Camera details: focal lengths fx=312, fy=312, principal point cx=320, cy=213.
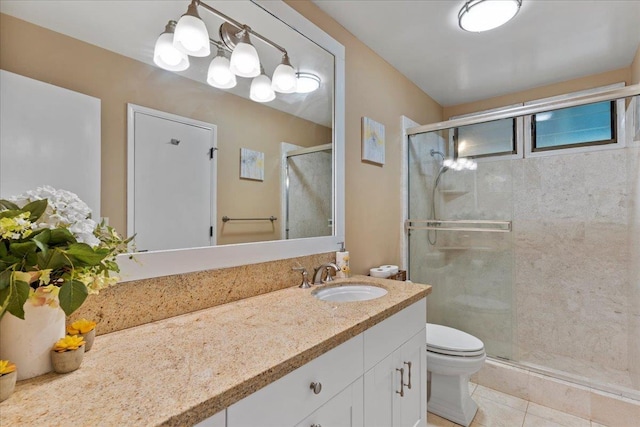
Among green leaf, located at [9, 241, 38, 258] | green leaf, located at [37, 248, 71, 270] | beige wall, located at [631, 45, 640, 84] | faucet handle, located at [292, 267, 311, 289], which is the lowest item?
faucet handle, located at [292, 267, 311, 289]

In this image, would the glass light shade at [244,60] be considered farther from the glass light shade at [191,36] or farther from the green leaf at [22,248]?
the green leaf at [22,248]

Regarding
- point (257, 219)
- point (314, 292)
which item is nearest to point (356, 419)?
point (314, 292)

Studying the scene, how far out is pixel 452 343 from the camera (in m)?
1.89

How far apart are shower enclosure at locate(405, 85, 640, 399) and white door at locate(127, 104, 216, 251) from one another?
1.81 meters

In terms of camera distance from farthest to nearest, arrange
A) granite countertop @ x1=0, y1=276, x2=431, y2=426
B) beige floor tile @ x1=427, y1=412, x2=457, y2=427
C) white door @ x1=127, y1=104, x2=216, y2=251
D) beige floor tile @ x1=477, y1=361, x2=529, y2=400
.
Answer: beige floor tile @ x1=477, y1=361, x2=529, y2=400 < beige floor tile @ x1=427, y1=412, x2=457, y2=427 < white door @ x1=127, y1=104, x2=216, y2=251 < granite countertop @ x1=0, y1=276, x2=431, y2=426

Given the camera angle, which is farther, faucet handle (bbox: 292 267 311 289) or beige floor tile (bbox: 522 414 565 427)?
beige floor tile (bbox: 522 414 565 427)

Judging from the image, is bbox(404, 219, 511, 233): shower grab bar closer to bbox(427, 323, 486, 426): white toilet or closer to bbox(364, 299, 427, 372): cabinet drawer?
bbox(427, 323, 486, 426): white toilet

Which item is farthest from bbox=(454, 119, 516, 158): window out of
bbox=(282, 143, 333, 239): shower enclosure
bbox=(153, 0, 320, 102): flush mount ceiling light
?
bbox=(153, 0, 320, 102): flush mount ceiling light

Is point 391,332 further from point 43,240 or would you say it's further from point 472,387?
point 472,387

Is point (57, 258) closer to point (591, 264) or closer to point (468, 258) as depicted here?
point (468, 258)

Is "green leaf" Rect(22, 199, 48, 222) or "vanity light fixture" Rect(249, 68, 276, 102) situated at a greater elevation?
"vanity light fixture" Rect(249, 68, 276, 102)

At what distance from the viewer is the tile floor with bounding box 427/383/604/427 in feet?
6.01

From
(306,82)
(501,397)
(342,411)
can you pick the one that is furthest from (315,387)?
(501,397)

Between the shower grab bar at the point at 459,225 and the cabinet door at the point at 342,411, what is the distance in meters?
1.69
